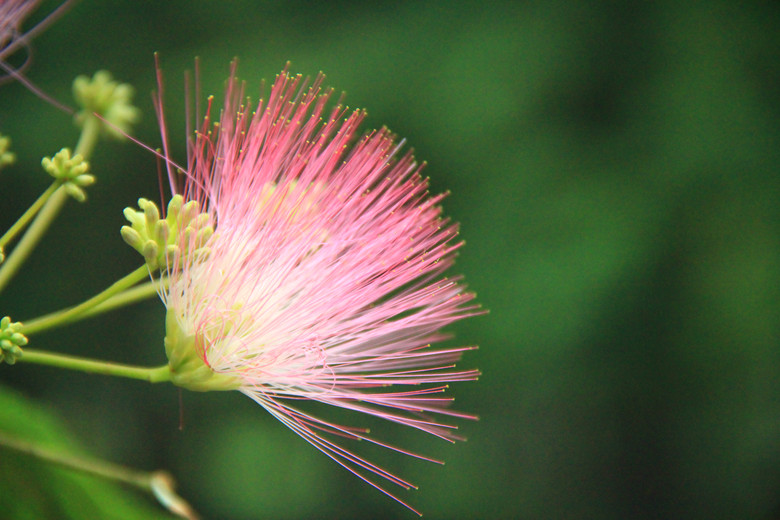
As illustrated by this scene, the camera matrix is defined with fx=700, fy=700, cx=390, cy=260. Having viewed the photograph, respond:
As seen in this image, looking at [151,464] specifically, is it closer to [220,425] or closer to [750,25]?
[220,425]

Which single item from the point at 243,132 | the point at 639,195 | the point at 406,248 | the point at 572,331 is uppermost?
the point at 639,195

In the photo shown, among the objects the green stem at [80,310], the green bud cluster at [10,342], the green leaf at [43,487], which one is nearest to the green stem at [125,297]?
the green stem at [80,310]

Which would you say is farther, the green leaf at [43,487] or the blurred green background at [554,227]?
the blurred green background at [554,227]

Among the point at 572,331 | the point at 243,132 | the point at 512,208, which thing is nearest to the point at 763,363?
the point at 572,331

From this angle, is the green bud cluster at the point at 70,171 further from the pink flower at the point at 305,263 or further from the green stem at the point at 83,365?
the green stem at the point at 83,365

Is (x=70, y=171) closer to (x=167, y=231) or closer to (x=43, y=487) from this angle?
(x=167, y=231)

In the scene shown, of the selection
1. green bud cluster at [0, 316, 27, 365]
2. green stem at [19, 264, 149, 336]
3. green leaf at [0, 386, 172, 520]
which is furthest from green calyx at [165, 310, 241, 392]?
green leaf at [0, 386, 172, 520]
